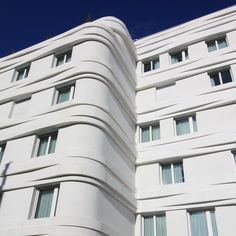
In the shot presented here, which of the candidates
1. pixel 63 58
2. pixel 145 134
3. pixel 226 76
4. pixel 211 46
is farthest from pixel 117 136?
pixel 211 46

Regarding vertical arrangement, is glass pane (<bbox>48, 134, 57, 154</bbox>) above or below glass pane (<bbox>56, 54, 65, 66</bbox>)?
below

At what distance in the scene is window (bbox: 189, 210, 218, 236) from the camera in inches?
455

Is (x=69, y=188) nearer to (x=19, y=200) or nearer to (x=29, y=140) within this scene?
(x=19, y=200)

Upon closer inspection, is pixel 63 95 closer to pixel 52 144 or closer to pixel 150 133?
pixel 52 144

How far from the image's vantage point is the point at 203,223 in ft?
39.0

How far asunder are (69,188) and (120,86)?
720cm

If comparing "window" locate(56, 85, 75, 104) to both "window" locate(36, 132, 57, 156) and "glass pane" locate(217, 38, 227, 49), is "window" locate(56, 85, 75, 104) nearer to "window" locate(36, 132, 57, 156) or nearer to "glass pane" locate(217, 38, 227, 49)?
"window" locate(36, 132, 57, 156)

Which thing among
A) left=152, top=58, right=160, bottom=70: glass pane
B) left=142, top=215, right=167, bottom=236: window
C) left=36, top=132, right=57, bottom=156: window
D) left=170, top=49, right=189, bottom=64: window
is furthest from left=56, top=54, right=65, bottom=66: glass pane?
left=142, top=215, right=167, bottom=236: window

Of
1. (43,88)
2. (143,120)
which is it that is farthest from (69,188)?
(143,120)

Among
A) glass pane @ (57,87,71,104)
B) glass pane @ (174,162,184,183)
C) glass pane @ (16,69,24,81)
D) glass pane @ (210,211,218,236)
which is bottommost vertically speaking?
glass pane @ (210,211,218,236)

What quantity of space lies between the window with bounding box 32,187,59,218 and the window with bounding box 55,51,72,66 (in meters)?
7.95

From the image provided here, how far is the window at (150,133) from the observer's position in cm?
1578

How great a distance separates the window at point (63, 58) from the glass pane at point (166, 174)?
7927mm

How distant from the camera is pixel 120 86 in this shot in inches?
616
